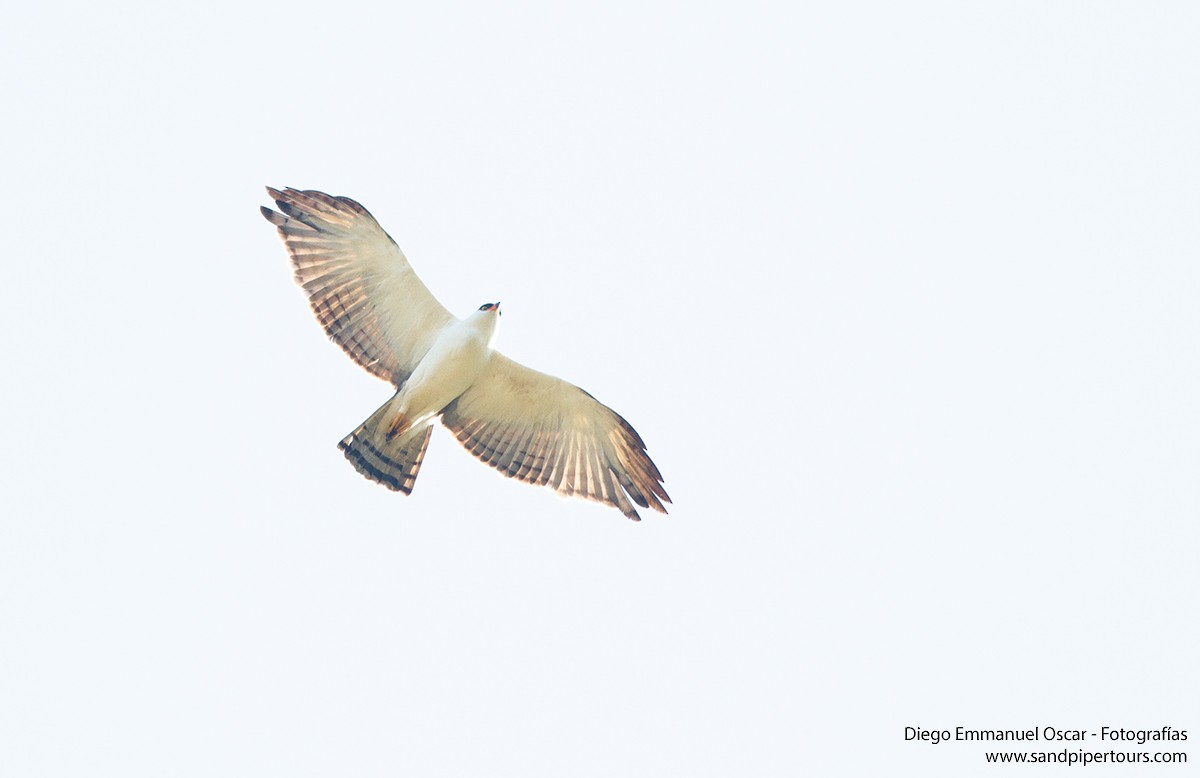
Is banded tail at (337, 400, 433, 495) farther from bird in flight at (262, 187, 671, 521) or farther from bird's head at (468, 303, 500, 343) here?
bird's head at (468, 303, 500, 343)

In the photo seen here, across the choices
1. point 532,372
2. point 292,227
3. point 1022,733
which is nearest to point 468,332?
point 532,372

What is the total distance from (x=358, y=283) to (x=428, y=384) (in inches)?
52.0

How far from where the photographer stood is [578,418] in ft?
66.0

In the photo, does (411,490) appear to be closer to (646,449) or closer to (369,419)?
(369,419)

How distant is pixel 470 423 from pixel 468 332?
4.16 ft

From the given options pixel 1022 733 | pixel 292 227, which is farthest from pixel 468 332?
pixel 1022 733

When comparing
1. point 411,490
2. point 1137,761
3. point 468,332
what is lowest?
point 1137,761

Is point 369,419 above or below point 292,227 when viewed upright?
below

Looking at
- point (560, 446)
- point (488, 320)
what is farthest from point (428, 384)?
point (560, 446)

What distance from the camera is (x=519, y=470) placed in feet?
66.9

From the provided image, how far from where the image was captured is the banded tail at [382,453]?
64.9 ft

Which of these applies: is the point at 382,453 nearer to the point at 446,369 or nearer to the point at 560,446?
the point at 446,369

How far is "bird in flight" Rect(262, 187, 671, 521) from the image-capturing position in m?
19.5

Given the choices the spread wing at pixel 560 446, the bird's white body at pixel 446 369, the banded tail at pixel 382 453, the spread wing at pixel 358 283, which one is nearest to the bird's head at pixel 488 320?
the bird's white body at pixel 446 369
